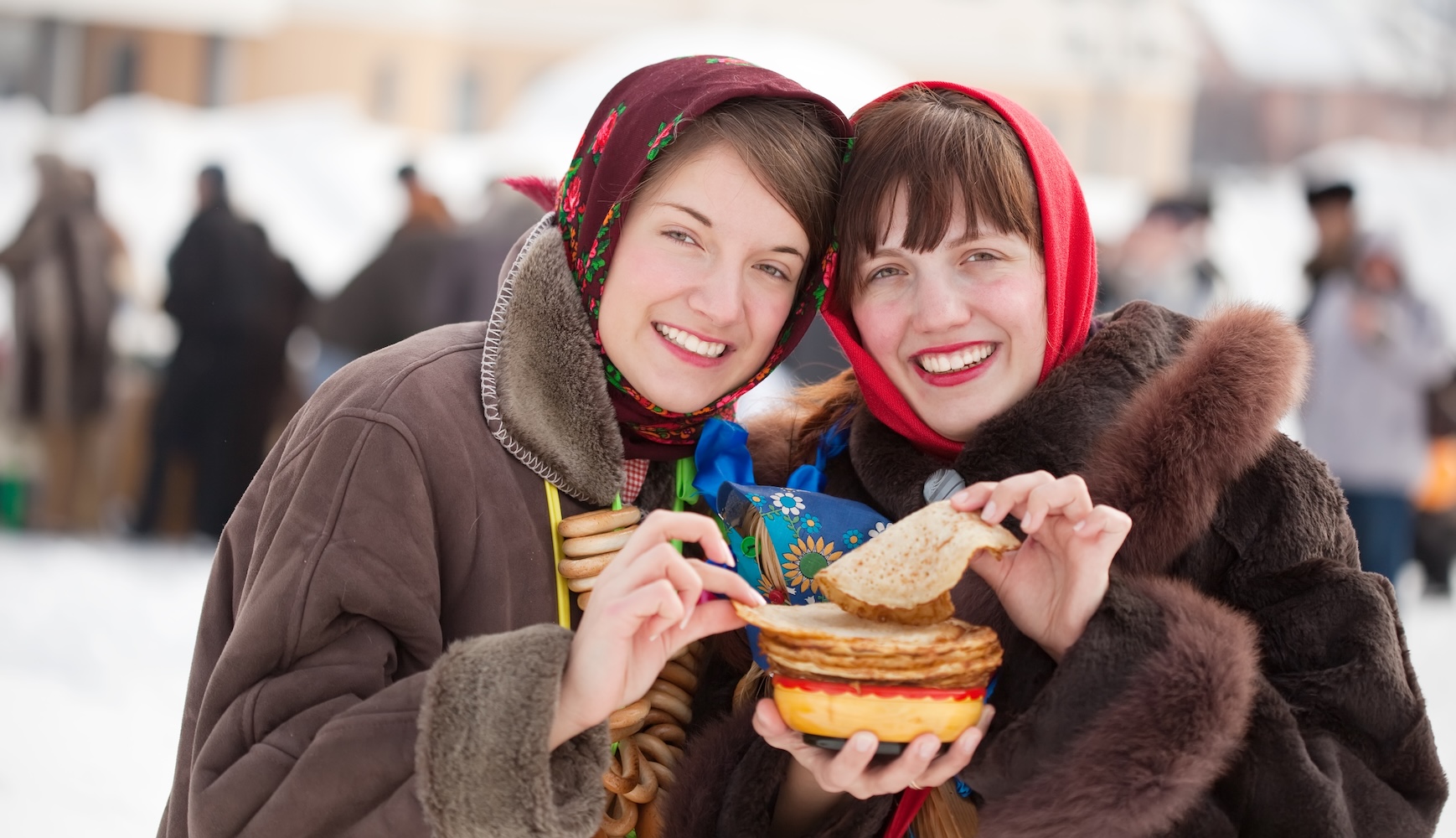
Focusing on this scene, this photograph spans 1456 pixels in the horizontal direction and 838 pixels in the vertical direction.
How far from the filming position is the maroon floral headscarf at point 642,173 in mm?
2145

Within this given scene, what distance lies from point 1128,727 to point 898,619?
346 millimetres

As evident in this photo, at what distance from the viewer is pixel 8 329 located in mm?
9430

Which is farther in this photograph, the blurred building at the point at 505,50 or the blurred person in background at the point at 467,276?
the blurred building at the point at 505,50

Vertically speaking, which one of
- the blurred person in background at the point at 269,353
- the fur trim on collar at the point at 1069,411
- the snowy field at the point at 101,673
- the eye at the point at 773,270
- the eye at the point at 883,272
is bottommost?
the snowy field at the point at 101,673

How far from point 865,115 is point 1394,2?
2856 cm

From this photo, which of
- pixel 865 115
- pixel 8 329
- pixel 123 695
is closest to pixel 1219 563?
pixel 865 115

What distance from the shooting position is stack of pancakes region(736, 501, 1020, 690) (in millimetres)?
1735

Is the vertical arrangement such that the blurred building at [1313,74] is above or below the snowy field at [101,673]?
above

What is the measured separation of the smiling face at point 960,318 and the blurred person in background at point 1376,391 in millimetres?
5094

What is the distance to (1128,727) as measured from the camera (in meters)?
1.80

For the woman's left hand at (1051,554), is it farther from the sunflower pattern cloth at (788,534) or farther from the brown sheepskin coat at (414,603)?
the brown sheepskin coat at (414,603)

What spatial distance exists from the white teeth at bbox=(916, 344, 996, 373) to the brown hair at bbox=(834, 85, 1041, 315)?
18cm

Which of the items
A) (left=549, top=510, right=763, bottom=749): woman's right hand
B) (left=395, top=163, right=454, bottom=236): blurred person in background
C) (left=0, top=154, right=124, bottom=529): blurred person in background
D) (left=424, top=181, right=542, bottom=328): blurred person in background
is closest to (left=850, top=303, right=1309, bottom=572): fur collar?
(left=549, top=510, right=763, bottom=749): woman's right hand

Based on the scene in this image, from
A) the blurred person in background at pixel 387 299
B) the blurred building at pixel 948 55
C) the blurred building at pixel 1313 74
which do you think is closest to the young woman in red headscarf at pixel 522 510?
the blurred person in background at pixel 387 299
